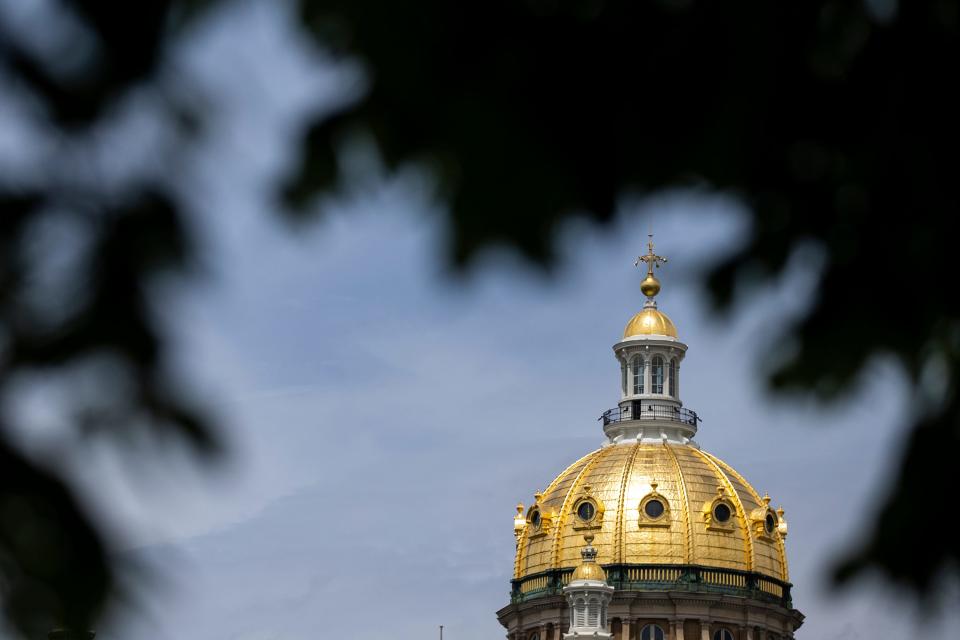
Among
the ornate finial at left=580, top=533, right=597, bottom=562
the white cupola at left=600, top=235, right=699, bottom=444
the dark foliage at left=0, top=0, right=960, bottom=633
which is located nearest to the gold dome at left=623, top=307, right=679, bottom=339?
the white cupola at left=600, top=235, right=699, bottom=444

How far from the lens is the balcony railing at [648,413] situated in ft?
317

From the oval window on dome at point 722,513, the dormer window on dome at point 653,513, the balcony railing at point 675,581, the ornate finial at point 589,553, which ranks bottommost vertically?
the ornate finial at point 589,553

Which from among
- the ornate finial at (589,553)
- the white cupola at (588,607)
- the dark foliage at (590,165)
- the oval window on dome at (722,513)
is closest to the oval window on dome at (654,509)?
the oval window on dome at (722,513)

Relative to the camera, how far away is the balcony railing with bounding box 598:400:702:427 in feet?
317

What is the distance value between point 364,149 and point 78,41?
920 mm

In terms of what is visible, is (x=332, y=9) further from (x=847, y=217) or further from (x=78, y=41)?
(x=847, y=217)

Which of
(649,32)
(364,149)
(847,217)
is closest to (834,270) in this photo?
(847,217)

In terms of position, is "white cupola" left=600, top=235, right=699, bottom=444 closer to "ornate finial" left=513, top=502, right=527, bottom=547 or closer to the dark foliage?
"ornate finial" left=513, top=502, right=527, bottom=547

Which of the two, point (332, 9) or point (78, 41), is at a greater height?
point (332, 9)

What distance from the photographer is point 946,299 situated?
20.0 ft

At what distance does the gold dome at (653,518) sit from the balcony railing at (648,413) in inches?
89.1

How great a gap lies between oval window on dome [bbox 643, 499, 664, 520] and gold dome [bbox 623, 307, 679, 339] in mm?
12171

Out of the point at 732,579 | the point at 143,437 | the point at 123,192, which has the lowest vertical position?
the point at 143,437

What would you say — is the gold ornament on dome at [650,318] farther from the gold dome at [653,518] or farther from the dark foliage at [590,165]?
the dark foliage at [590,165]
